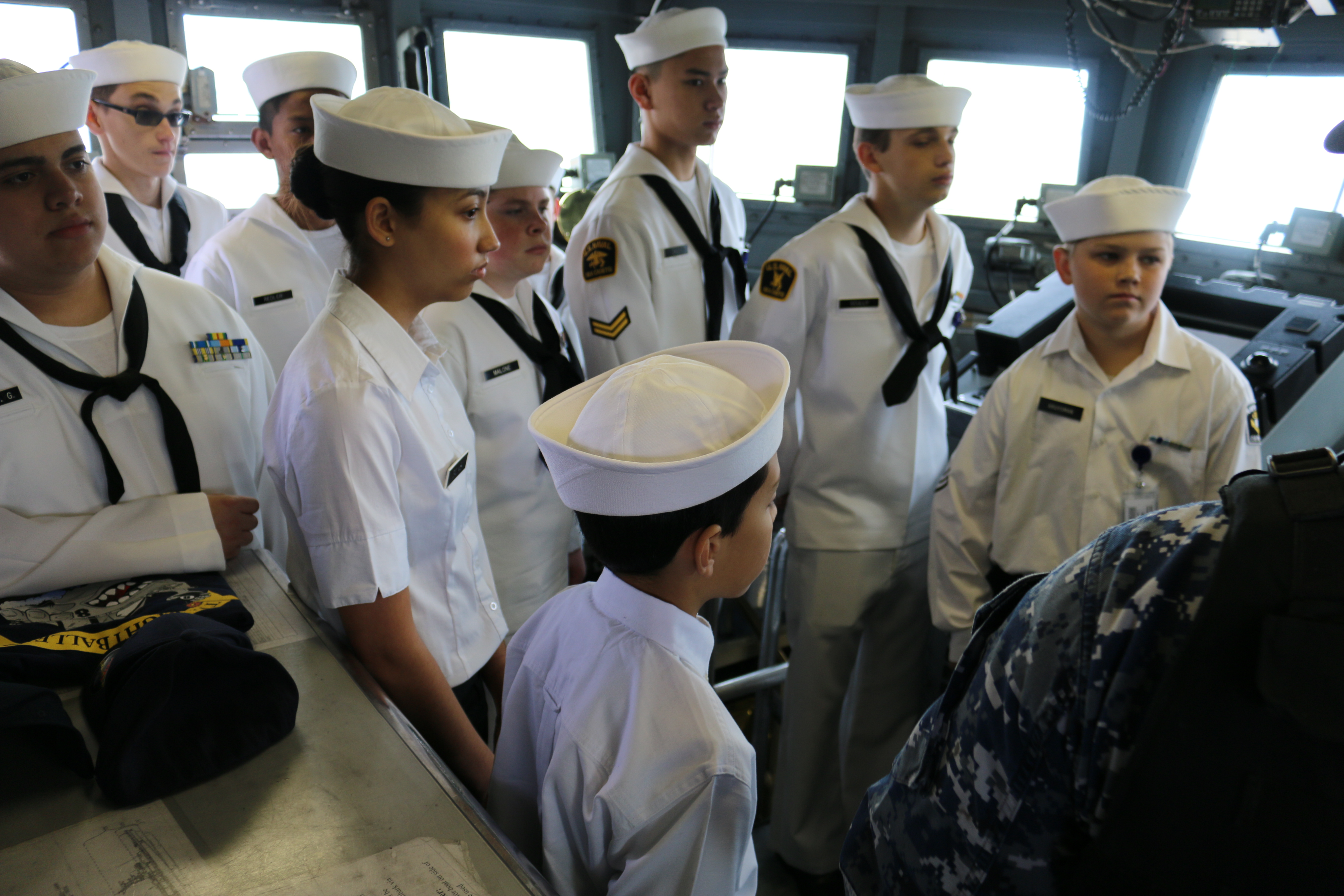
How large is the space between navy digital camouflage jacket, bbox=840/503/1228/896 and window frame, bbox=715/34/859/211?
4.12 m

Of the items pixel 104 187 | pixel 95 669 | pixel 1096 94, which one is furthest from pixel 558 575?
pixel 1096 94

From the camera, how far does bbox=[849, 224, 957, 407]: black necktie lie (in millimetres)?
2143

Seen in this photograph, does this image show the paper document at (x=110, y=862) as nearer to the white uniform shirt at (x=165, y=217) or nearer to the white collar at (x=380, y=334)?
the white collar at (x=380, y=334)

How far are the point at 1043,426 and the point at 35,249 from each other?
73.7 inches

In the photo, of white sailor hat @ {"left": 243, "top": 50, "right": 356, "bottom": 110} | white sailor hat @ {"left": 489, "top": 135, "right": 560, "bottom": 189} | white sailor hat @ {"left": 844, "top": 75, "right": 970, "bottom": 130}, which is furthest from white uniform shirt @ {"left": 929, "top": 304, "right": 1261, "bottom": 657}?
white sailor hat @ {"left": 243, "top": 50, "right": 356, "bottom": 110}

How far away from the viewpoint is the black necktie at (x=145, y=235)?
2.67 m

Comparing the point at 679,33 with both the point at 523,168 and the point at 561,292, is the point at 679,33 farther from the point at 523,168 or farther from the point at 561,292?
the point at 561,292

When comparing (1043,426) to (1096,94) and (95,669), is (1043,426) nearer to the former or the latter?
(95,669)

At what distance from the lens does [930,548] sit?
2014 mm

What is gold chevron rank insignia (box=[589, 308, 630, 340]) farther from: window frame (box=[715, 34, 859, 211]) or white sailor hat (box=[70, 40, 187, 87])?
window frame (box=[715, 34, 859, 211])

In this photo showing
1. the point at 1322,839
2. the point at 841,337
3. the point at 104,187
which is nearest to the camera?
the point at 1322,839

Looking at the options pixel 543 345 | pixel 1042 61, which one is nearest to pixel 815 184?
pixel 1042 61

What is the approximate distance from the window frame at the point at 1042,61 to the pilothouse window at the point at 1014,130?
13 millimetres

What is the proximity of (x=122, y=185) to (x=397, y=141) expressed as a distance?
2000mm
